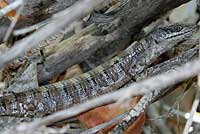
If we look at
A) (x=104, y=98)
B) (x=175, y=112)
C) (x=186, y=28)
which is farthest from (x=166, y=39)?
(x=104, y=98)

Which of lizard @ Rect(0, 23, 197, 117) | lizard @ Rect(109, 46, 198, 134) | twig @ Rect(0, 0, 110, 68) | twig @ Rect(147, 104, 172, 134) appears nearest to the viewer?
twig @ Rect(0, 0, 110, 68)

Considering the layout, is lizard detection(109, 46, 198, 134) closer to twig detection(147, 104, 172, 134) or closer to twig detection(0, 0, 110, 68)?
twig detection(147, 104, 172, 134)

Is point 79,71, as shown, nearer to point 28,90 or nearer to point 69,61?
point 69,61

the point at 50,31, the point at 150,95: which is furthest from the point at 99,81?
the point at 50,31

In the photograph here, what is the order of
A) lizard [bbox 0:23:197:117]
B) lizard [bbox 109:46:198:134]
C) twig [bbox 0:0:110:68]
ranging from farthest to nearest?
lizard [bbox 0:23:197:117] < lizard [bbox 109:46:198:134] < twig [bbox 0:0:110:68]

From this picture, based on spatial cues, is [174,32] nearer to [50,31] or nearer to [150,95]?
[150,95]

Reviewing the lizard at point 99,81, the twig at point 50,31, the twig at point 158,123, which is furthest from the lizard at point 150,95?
the twig at point 50,31

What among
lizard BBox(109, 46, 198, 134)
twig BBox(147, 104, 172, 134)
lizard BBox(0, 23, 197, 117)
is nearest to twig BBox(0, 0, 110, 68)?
lizard BBox(109, 46, 198, 134)

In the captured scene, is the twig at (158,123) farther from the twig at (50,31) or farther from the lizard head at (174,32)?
the twig at (50,31)
